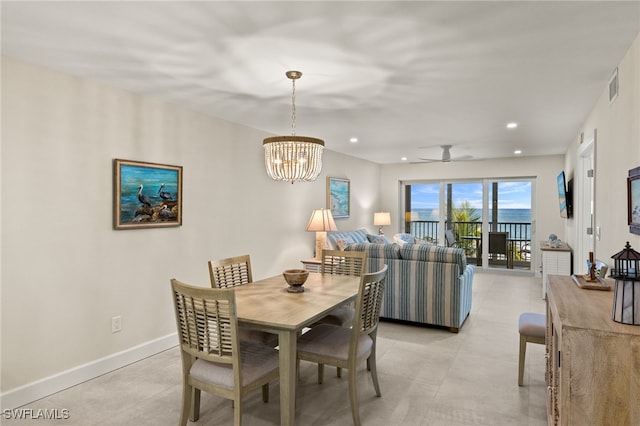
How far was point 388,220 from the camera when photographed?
839 cm

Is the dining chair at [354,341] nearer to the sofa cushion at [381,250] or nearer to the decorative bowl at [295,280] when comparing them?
the decorative bowl at [295,280]

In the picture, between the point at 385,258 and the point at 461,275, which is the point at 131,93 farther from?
the point at 461,275

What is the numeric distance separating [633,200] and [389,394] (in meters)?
1.98

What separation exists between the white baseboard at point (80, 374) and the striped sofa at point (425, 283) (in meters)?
2.32

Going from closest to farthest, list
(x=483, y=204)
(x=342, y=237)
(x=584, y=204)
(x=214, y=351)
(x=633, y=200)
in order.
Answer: (x=214, y=351)
(x=633, y=200)
(x=584, y=204)
(x=342, y=237)
(x=483, y=204)

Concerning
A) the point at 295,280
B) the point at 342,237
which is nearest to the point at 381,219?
the point at 342,237

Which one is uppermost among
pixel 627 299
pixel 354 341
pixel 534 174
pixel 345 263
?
pixel 534 174

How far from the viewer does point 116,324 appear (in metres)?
3.21

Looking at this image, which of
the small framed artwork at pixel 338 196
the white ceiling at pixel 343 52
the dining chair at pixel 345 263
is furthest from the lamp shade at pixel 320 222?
the white ceiling at pixel 343 52

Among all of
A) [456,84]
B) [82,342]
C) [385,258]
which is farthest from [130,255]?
[456,84]

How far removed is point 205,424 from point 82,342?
1339 millimetres

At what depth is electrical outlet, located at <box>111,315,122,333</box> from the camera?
10.4 ft

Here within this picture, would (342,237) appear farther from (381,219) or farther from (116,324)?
(116,324)

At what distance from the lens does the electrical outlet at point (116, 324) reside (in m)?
3.18
